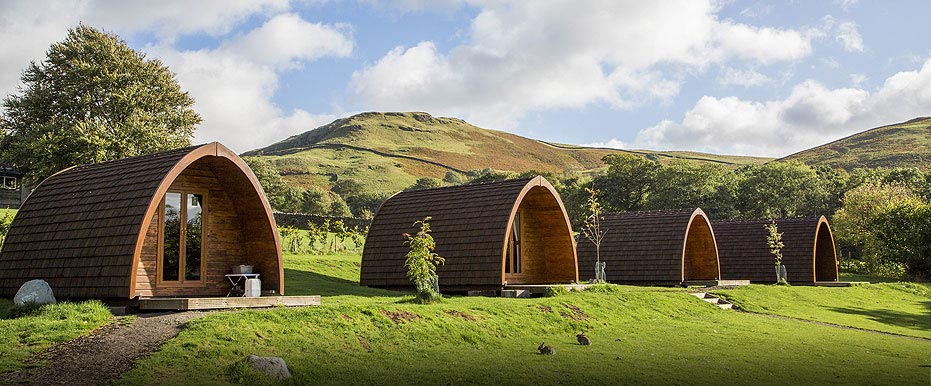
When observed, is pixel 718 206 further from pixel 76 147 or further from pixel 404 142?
pixel 404 142

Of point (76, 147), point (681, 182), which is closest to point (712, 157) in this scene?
point (681, 182)

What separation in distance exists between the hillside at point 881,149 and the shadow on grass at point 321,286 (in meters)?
109

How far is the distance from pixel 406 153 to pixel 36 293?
125746 mm

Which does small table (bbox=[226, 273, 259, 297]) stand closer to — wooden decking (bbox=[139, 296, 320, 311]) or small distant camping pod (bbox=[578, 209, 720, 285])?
wooden decking (bbox=[139, 296, 320, 311])

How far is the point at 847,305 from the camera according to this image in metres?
27.1

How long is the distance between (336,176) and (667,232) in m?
87.1

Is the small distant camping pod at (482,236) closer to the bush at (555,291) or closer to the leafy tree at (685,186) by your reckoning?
the bush at (555,291)

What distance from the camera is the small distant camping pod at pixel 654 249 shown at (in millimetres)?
28656

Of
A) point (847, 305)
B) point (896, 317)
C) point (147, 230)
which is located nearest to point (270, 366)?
point (147, 230)

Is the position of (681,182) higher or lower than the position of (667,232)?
higher

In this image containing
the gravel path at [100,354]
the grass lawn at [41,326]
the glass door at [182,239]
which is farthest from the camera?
the glass door at [182,239]

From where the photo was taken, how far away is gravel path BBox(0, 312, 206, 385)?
854 centimetres

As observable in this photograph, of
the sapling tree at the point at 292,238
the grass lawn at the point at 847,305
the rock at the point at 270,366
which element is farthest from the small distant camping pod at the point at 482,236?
the rock at the point at 270,366

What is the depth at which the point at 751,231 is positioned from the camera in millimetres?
35125
